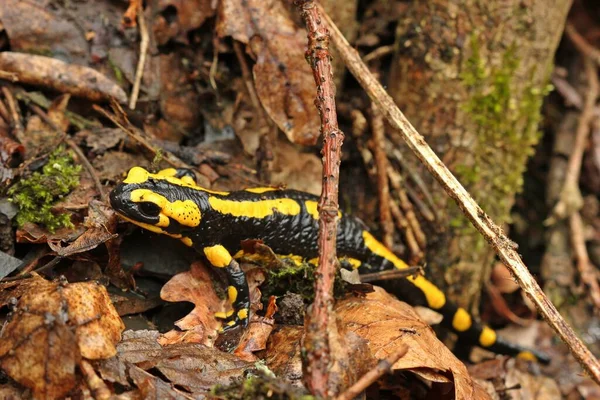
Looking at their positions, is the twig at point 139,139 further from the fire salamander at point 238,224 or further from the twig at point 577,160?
the twig at point 577,160

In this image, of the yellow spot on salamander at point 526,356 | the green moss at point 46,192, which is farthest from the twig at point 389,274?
the green moss at point 46,192

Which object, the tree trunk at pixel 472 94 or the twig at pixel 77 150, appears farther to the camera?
the tree trunk at pixel 472 94

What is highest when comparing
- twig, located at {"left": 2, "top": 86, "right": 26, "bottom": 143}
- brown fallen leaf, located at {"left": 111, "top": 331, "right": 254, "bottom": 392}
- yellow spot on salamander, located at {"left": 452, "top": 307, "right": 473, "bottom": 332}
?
twig, located at {"left": 2, "top": 86, "right": 26, "bottom": 143}

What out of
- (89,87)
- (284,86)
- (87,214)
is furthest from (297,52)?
(87,214)

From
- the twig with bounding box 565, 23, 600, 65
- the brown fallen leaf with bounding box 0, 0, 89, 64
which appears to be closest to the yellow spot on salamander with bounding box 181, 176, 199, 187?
the brown fallen leaf with bounding box 0, 0, 89, 64

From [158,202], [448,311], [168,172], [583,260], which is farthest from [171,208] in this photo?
[583,260]

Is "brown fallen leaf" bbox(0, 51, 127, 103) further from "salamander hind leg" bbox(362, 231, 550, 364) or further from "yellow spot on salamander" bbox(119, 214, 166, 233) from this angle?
"salamander hind leg" bbox(362, 231, 550, 364)

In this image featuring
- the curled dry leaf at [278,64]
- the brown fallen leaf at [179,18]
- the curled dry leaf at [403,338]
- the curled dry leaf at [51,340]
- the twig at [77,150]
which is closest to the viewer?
the curled dry leaf at [51,340]
